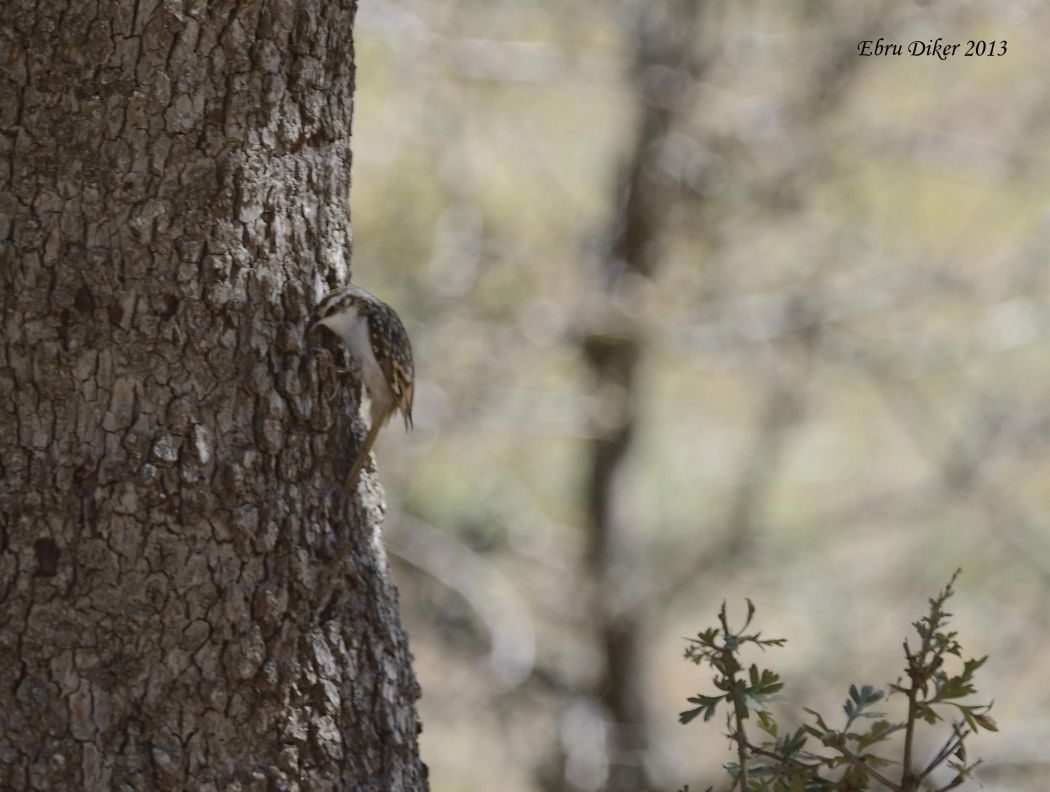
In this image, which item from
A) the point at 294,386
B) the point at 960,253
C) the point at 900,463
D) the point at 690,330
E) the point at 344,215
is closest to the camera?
the point at 294,386

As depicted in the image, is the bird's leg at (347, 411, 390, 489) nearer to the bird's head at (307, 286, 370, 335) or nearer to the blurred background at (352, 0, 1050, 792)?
the bird's head at (307, 286, 370, 335)

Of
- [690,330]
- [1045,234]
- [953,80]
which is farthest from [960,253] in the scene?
[690,330]

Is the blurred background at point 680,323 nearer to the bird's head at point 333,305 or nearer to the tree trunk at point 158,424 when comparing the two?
the bird's head at point 333,305

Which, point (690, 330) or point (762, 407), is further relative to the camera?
point (762, 407)

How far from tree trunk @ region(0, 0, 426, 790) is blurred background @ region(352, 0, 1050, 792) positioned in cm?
538

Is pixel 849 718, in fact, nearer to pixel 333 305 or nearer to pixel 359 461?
pixel 359 461

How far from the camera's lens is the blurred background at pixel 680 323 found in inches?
309

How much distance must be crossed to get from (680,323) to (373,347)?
5.41 metres

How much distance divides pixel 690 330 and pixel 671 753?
2786mm

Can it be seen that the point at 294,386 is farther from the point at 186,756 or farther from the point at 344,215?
the point at 186,756

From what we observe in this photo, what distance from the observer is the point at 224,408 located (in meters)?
2.31

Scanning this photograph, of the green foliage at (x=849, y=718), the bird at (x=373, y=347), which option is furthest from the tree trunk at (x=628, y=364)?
the green foliage at (x=849, y=718)

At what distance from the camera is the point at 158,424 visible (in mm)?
2262

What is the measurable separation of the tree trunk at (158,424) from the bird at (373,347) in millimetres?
86
